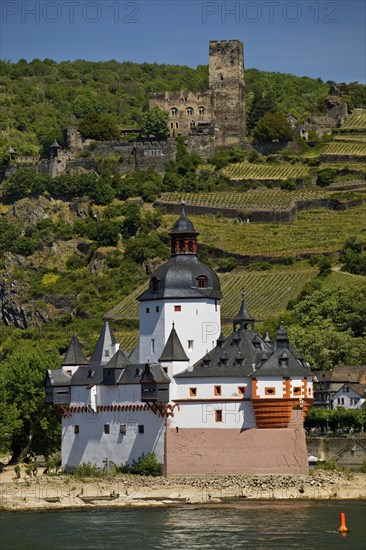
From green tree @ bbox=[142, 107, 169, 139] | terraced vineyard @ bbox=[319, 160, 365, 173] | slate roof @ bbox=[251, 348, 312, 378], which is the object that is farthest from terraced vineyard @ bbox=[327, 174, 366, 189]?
slate roof @ bbox=[251, 348, 312, 378]

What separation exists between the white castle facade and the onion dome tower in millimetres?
52

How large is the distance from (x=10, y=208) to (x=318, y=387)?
2290 inches

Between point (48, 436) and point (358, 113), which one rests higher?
point (358, 113)

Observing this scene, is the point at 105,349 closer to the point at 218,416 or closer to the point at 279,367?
the point at 218,416

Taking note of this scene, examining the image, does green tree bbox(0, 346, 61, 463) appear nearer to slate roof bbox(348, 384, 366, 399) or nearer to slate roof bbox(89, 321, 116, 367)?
slate roof bbox(89, 321, 116, 367)

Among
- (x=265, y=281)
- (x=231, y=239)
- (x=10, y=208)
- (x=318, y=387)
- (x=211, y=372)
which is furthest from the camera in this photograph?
(x=10, y=208)

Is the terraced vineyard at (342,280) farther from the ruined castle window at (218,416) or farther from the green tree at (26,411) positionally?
the ruined castle window at (218,416)

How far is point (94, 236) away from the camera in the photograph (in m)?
161

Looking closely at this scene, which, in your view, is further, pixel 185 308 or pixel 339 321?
pixel 339 321

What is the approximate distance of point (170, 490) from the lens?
9044 cm

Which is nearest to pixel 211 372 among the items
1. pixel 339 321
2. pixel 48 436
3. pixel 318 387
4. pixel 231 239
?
pixel 48 436

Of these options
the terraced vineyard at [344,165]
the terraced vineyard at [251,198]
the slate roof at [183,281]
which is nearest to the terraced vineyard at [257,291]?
the terraced vineyard at [251,198]

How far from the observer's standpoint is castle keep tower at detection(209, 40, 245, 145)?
7165 inches

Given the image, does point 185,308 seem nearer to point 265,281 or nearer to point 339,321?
point 339,321
